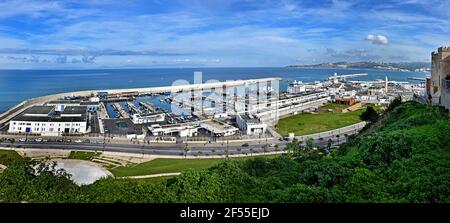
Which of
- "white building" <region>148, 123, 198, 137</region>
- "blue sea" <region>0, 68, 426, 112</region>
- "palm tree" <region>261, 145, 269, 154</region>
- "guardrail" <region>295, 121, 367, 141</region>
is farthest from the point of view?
"blue sea" <region>0, 68, 426, 112</region>

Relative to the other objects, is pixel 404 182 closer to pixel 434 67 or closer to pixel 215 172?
pixel 215 172

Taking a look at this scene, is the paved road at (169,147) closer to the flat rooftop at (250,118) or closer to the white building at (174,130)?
the white building at (174,130)

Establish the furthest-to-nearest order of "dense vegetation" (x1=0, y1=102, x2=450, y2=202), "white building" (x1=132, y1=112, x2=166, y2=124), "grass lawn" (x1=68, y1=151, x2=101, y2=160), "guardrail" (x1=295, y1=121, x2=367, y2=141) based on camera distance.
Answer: "white building" (x1=132, y1=112, x2=166, y2=124), "guardrail" (x1=295, y1=121, x2=367, y2=141), "grass lawn" (x1=68, y1=151, x2=101, y2=160), "dense vegetation" (x1=0, y1=102, x2=450, y2=202)

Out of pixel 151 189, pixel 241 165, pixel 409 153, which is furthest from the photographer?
pixel 241 165

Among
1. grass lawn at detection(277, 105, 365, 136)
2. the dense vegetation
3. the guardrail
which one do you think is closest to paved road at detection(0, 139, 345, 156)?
the guardrail

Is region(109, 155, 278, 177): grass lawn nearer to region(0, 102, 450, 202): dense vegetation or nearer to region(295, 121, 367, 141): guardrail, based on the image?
region(0, 102, 450, 202): dense vegetation

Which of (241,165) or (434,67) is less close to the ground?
(434,67)

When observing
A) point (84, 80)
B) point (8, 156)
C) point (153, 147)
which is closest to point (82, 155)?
point (8, 156)
